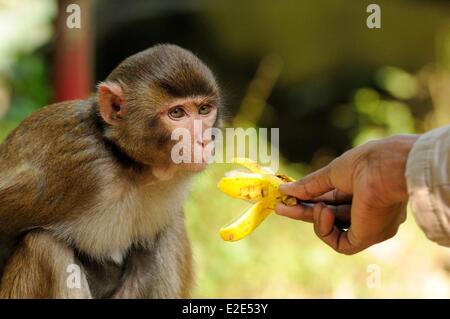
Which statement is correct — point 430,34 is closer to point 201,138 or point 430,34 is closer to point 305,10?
point 305,10

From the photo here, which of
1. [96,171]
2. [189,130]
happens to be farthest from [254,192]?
[96,171]

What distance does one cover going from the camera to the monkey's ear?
241 inches

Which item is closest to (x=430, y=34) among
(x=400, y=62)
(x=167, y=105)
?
(x=400, y=62)

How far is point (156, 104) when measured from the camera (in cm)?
612

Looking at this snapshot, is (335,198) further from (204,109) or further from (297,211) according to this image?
(204,109)

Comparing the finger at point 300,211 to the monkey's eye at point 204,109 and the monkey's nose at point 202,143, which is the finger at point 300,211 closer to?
the monkey's nose at point 202,143

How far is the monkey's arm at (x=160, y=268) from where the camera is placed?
6.65m

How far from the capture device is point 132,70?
6168 mm

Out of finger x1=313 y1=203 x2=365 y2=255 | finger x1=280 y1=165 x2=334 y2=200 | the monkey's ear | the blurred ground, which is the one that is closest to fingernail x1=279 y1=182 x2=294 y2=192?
finger x1=280 y1=165 x2=334 y2=200

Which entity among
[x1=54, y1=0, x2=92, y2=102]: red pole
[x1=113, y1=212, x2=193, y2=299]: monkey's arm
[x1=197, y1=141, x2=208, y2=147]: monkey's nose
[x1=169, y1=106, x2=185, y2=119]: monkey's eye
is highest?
[x1=54, y1=0, x2=92, y2=102]: red pole

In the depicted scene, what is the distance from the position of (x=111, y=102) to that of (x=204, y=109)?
2.49ft

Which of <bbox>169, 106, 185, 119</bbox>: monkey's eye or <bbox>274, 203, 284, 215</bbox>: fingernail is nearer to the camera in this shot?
<bbox>274, 203, 284, 215</bbox>: fingernail

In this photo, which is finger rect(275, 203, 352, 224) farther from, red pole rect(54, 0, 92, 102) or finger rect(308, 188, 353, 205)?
red pole rect(54, 0, 92, 102)

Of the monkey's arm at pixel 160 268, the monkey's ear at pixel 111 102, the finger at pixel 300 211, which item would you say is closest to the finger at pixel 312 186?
the finger at pixel 300 211
